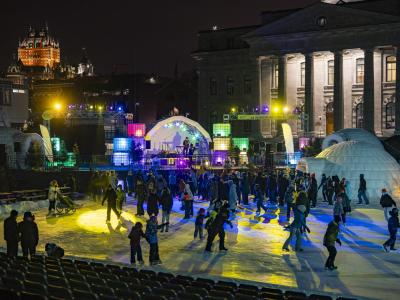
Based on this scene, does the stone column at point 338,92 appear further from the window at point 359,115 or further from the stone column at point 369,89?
the window at point 359,115

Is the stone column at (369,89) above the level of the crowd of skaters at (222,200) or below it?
above

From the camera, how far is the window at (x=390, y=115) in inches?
2255

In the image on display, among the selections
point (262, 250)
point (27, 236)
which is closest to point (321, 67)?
point (262, 250)

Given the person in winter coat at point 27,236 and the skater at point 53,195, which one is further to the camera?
the skater at point 53,195

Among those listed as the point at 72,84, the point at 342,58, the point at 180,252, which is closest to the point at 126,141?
the point at 342,58

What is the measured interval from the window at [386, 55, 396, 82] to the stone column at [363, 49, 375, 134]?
3568 millimetres

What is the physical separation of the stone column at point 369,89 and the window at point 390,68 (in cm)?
357

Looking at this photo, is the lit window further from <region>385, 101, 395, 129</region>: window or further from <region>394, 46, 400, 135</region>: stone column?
<region>394, 46, 400, 135</region>: stone column

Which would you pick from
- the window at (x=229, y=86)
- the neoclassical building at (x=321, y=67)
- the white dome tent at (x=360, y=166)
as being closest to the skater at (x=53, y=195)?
the white dome tent at (x=360, y=166)

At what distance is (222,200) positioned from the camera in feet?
82.7

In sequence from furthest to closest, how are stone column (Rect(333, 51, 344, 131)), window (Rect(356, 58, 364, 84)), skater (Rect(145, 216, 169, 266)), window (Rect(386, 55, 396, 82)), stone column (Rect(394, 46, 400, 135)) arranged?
1. window (Rect(356, 58, 364, 84))
2. window (Rect(386, 55, 396, 82))
3. stone column (Rect(333, 51, 344, 131))
4. stone column (Rect(394, 46, 400, 135))
5. skater (Rect(145, 216, 169, 266))

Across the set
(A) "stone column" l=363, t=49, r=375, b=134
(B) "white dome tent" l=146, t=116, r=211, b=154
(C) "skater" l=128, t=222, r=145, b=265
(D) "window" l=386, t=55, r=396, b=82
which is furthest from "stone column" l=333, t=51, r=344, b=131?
(C) "skater" l=128, t=222, r=145, b=265

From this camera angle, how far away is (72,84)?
10356 cm

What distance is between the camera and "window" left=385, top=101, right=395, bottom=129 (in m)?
57.3
